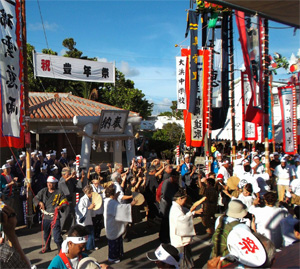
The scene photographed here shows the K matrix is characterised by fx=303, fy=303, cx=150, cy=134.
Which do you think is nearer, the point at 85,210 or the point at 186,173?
the point at 85,210

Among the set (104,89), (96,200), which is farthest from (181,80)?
(104,89)

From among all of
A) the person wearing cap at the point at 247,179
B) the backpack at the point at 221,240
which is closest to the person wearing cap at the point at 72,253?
the backpack at the point at 221,240

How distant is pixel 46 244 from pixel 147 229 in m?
2.80

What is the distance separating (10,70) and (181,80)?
767cm

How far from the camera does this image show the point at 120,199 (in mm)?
6664

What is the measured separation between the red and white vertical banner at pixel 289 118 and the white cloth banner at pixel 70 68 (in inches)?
322

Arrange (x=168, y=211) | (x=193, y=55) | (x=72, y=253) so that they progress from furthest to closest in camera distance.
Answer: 1. (x=193, y=55)
2. (x=168, y=211)
3. (x=72, y=253)

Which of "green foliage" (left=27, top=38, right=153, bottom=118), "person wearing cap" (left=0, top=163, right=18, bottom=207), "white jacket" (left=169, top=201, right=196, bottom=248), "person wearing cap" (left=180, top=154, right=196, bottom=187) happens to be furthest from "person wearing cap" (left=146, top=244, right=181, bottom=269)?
"green foliage" (left=27, top=38, right=153, bottom=118)

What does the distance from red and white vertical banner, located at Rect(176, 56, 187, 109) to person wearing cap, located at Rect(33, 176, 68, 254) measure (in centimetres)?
824

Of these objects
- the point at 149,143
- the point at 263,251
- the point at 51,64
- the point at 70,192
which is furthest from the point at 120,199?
the point at 149,143

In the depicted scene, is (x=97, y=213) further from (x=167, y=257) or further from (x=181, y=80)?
(x=181, y=80)

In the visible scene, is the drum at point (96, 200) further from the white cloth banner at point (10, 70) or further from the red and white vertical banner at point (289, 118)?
the red and white vertical banner at point (289, 118)

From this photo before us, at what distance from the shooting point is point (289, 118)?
13344mm

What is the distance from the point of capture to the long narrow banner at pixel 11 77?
291 inches
